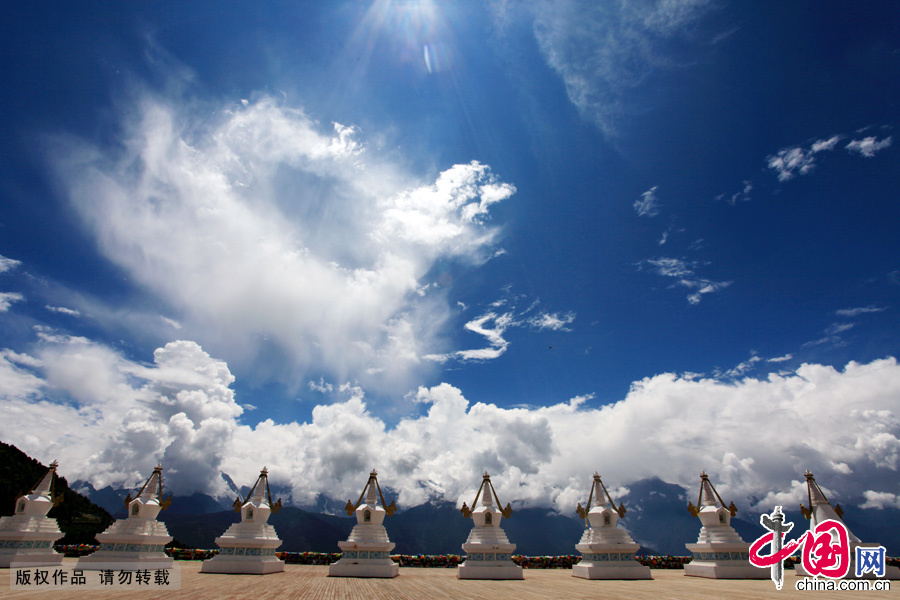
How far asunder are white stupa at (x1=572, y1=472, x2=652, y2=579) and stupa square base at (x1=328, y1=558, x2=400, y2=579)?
14911mm

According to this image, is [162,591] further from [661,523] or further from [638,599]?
[661,523]

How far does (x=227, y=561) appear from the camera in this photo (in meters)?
30.9

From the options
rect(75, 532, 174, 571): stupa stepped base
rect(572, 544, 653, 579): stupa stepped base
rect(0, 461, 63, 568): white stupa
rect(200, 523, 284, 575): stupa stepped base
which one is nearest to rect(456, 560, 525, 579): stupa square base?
rect(572, 544, 653, 579): stupa stepped base

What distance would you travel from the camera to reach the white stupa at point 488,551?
30.5 meters

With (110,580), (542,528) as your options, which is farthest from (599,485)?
(542,528)

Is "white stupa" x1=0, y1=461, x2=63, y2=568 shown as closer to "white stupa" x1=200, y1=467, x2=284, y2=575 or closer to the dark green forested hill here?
"white stupa" x1=200, y1=467, x2=284, y2=575

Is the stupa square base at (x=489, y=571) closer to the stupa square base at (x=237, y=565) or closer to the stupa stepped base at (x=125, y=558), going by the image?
the stupa square base at (x=237, y=565)

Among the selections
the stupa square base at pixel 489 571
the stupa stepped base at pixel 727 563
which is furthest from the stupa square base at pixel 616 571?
the stupa square base at pixel 489 571

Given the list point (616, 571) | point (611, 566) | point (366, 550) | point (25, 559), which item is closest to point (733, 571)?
point (616, 571)

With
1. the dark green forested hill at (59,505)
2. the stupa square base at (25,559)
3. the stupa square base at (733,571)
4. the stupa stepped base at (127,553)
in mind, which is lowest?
the dark green forested hill at (59,505)

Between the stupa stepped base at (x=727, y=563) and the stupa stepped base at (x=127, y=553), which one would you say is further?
the stupa stepped base at (x=727, y=563)

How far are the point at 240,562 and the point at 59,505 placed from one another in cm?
5288

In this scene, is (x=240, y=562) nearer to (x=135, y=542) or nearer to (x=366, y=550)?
(x=135, y=542)

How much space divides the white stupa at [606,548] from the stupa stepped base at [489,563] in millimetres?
5546
